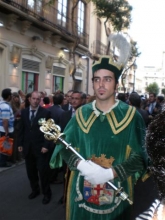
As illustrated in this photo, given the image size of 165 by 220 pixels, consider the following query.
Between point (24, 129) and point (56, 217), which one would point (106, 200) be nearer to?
point (56, 217)

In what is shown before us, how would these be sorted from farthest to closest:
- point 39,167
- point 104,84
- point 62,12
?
point 62,12
point 39,167
point 104,84

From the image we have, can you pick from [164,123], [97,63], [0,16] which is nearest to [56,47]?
[0,16]

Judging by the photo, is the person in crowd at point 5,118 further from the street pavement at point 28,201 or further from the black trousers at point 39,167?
the black trousers at point 39,167

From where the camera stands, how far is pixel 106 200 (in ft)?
8.27

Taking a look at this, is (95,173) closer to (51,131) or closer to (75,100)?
(51,131)

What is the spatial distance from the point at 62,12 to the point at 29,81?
193 inches

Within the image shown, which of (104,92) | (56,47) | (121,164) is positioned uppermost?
(56,47)

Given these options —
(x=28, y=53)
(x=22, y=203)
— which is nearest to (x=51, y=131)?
(x=22, y=203)

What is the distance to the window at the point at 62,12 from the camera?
1784 cm

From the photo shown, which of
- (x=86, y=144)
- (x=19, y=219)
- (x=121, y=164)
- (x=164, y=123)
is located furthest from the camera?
(x=19, y=219)

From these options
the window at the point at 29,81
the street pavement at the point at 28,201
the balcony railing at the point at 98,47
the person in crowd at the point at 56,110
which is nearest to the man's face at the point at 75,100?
the person in crowd at the point at 56,110

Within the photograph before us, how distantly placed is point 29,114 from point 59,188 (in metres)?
1.62

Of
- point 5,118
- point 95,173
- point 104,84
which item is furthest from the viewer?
point 5,118

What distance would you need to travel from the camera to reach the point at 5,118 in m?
6.88
